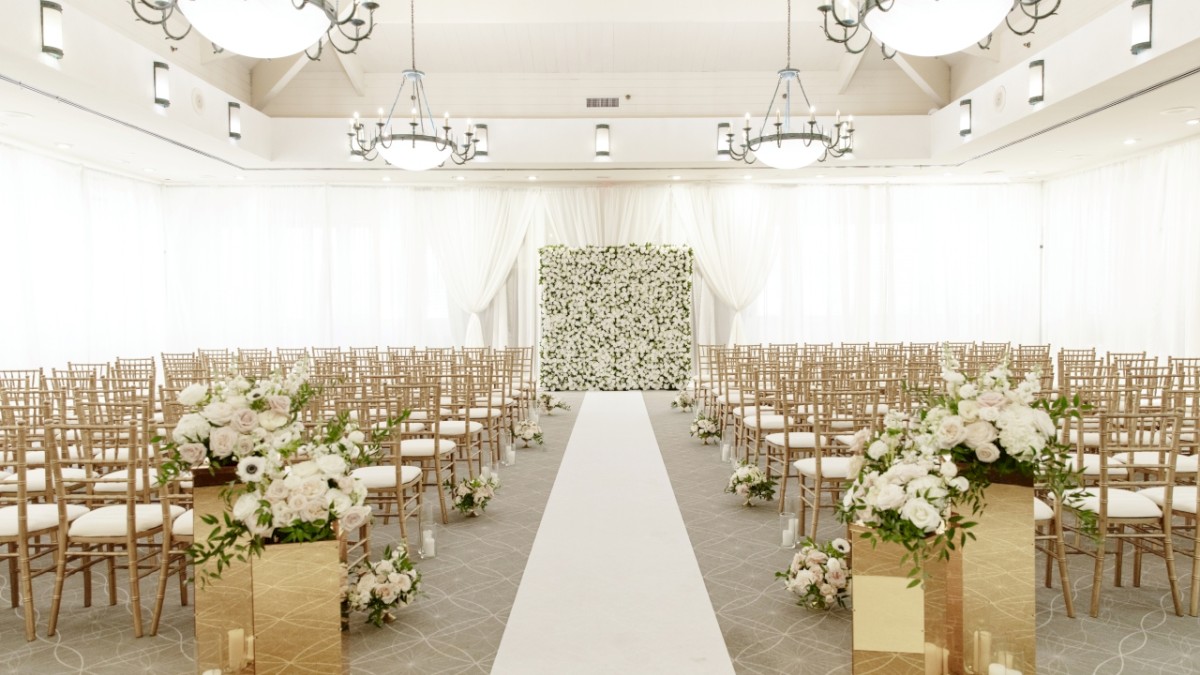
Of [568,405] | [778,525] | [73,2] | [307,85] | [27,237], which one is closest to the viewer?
[778,525]

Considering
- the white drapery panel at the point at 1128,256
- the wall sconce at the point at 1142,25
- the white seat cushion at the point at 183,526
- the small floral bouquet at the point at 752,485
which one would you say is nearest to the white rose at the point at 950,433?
the white seat cushion at the point at 183,526

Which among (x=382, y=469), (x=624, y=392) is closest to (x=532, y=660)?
(x=382, y=469)

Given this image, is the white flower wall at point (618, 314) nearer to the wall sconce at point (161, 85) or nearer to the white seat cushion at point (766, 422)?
the wall sconce at point (161, 85)

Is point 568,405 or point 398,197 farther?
point 398,197

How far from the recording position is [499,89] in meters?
12.6

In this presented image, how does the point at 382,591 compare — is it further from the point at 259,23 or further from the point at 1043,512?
the point at 1043,512

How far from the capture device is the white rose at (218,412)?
2.73 m

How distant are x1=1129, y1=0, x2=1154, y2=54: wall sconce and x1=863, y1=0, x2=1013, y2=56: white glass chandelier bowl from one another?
164 inches

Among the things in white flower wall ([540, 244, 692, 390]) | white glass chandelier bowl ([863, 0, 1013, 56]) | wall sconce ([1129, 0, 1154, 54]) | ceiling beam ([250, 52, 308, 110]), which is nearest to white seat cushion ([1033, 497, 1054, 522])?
white glass chandelier bowl ([863, 0, 1013, 56])

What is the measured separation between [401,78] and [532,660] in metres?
11.2

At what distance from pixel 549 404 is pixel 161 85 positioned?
5988mm

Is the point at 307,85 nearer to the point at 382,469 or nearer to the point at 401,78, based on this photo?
the point at 401,78

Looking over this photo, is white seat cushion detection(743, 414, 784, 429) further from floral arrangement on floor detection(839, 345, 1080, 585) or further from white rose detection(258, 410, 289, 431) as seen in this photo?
white rose detection(258, 410, 289, 431)

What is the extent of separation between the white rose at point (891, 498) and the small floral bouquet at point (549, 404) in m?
8.92
